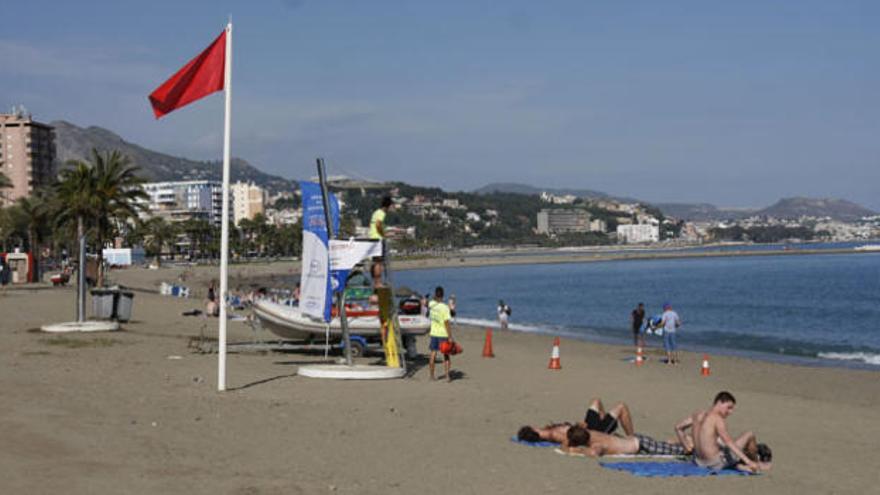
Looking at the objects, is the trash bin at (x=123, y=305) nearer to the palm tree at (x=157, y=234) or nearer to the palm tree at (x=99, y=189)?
the palm tree at (x=99, y=189)

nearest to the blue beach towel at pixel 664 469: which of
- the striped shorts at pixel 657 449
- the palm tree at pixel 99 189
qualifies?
the striped shorts at pixel 657 449

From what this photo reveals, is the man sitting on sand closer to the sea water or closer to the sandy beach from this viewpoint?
the sandy beach

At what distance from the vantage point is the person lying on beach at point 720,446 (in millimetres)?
9617

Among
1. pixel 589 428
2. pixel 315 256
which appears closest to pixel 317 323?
pixel 315 256

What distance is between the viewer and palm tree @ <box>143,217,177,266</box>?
470 feet

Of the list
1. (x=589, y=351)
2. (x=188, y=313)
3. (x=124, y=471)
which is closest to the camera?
(x=124, y=471)

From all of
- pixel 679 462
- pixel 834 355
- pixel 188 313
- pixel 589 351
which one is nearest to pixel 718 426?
pixel 679 462

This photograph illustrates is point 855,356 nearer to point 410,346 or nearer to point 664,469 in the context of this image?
point 410,346

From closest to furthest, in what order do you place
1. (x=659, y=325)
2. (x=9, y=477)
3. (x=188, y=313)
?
(x=9, y=477), (x=659, y=325), (x=188, y=313)

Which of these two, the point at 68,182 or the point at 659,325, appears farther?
the point at 68,182

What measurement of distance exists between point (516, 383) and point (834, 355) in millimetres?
15500

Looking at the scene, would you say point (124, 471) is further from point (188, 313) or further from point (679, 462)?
point (188, 313)

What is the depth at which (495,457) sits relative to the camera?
384 inches

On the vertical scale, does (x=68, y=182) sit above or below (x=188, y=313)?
above
